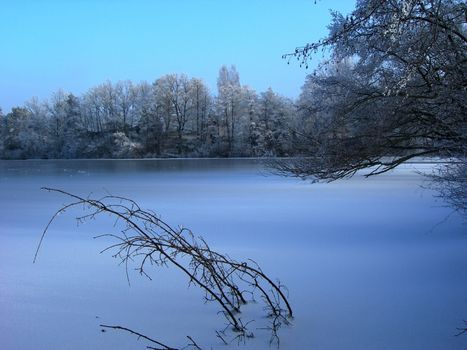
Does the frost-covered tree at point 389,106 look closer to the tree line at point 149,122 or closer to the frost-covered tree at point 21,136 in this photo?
the tree line at point 149,122

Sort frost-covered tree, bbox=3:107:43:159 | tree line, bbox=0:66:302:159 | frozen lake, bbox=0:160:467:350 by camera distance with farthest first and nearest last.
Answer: frost-covered tree, bbox=3:107:43:159 < tree line, bbox=0:66:302:159 < frozen lake, bbox=0:160:467:350

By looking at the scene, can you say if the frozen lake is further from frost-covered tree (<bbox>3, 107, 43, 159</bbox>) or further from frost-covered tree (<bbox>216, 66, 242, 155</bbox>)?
frost-covered tree (<bbox>3, 107, 43, 159</bbox>)

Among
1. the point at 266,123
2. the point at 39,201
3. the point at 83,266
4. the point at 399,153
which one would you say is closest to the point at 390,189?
the point at 399,153

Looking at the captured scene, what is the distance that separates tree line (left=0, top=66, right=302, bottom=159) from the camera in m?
52.8

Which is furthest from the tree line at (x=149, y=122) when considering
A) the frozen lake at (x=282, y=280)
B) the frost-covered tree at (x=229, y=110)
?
the frozen lake at (x=282, y=280)

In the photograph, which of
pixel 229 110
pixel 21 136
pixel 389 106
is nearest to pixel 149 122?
pixel 229 110

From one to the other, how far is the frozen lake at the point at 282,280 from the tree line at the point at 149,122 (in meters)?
40.2

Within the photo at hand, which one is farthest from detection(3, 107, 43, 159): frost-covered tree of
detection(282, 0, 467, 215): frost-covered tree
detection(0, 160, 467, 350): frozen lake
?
detection(282, 0, 467, 215): frost-covered tree

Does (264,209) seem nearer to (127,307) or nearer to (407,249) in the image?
(407,249)

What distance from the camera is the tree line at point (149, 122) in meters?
52.8

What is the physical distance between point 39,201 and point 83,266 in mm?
7804

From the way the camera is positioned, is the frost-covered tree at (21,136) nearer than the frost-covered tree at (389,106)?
No

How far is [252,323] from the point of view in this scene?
3.91 meters

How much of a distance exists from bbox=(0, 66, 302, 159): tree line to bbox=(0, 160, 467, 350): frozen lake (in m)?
40.2
